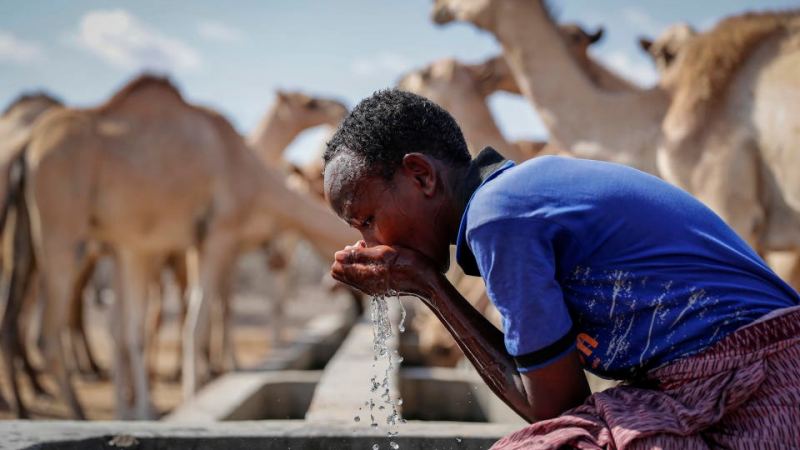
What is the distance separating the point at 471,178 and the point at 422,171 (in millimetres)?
114

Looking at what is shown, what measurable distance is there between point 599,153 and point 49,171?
4.76 m

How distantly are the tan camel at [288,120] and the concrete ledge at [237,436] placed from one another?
10919mm

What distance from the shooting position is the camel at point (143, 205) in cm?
785

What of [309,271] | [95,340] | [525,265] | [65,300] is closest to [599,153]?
[65,300]

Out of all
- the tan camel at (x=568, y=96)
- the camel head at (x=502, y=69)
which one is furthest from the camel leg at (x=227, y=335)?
the tan camel at (x=568, y=96)

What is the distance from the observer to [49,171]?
791 cm

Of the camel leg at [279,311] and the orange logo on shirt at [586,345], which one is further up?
the camel leg at [279,311]

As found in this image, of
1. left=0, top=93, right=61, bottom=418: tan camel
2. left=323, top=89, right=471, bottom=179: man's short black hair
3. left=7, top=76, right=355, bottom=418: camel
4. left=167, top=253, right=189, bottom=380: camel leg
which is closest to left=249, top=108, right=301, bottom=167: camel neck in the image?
left=167, top=253, right=189, bottom=380: camel leg

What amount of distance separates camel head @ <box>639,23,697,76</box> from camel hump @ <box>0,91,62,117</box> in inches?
295

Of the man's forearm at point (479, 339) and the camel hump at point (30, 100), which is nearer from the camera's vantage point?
the man's forearm at point (479, 339)

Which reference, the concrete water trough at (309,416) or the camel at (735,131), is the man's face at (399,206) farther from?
the camel at (735,131)

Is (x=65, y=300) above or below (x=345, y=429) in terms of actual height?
above

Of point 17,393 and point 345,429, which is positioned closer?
point 345,429

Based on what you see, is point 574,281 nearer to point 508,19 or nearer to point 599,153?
point 599,153
